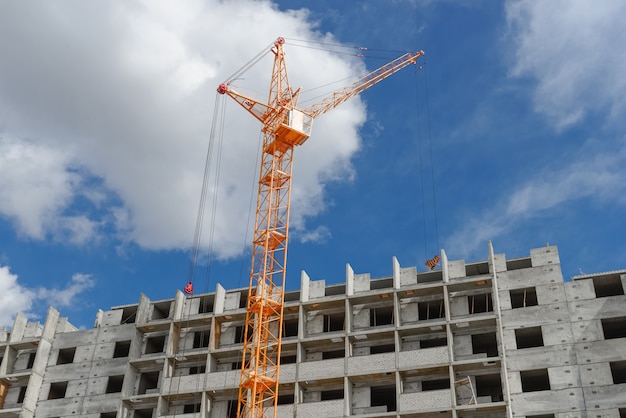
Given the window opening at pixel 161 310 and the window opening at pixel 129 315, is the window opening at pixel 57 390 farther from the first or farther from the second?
the window opening at pixel 161 310

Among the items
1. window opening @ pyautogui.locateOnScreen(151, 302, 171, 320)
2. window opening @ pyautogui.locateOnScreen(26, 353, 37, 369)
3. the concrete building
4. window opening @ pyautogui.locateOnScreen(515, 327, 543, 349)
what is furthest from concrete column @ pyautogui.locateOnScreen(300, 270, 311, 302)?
window opening @ pyautogui.locateOnScreen(26, 353, 37, 369)

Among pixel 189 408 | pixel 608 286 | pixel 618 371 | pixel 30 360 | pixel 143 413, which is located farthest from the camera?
pixel 30 360

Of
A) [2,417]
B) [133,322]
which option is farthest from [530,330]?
[2,417]

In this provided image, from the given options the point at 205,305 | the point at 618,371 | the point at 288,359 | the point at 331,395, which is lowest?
the point at 331,395

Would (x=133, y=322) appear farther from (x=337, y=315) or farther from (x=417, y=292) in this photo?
(x=417, y=292)

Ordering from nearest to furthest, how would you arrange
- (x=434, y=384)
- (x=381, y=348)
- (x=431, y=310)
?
(x=434, y=384) → (x=381, y=348) → (x=431, y=310)

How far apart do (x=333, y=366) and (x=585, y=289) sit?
2320 cm

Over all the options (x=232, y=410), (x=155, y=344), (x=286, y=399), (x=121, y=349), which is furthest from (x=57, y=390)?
(x=286, y=399)

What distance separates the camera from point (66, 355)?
285 feet

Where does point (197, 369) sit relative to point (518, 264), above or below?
below

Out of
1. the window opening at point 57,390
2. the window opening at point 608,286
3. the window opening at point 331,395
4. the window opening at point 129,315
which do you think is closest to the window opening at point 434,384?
the window opening at point 331,395

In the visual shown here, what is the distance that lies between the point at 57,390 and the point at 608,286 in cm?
5545

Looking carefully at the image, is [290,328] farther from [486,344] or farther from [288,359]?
[486,344]

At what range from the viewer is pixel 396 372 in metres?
71.6
